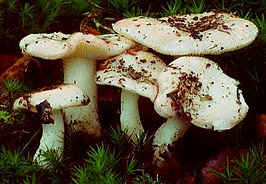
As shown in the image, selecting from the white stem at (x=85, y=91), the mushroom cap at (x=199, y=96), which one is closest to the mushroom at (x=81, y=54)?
the white stem at (x=85, y=91)

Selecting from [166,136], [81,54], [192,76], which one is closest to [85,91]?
[81,54]

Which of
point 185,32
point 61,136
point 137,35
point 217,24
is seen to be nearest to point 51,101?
point 61,136

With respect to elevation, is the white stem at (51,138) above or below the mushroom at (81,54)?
below

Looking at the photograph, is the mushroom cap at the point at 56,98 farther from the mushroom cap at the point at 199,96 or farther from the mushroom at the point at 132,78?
the mushroom cap at the point at 199,96

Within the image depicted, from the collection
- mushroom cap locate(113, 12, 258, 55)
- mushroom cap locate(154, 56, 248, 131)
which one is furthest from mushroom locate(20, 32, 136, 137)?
mushroom cap locate(154, 56, 248, 131)

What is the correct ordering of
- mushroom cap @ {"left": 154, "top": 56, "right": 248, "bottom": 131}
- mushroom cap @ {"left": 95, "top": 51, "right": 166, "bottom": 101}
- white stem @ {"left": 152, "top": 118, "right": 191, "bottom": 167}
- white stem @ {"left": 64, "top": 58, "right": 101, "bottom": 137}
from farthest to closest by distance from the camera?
white stem @ {"left": 64, "top": 58, "right": 101, "bottom": 137} < white stem @ {"left": 152, "top": 118, "right": 191, "bottom": 167} < mushroom cap @ {"left": 95, "top": 51, "right": 166, "bottom": 101} < mushroom cap @ {"left": 154, "top": 56, "right": 248, "bottom": 131}

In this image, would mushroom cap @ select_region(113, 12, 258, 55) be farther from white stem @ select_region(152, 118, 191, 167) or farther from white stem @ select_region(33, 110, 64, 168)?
white stem @ select_region(33, 110, 64, 168)
